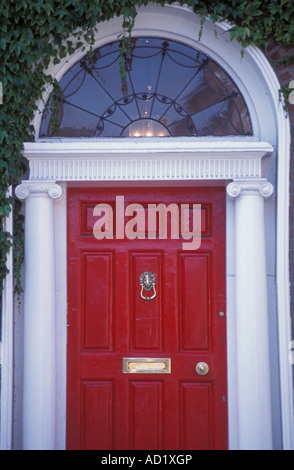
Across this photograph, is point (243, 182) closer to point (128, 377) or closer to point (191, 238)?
point (191, 238)

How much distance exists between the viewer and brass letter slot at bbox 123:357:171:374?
387 centimetres

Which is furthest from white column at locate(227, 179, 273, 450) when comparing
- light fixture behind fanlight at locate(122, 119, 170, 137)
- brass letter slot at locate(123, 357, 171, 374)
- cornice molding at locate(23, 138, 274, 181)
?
light fixture behind fanlight at locate(122, 119, 170, 137)

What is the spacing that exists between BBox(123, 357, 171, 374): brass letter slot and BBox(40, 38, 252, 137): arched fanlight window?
5.52 ft

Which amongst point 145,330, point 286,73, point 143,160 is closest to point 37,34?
point 143,160

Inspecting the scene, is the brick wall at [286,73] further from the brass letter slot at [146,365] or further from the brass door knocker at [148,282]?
the brass letter slot at [146,365]

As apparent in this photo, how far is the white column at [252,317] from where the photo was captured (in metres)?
3.59

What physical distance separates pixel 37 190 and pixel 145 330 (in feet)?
4.26

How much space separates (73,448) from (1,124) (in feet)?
7.86

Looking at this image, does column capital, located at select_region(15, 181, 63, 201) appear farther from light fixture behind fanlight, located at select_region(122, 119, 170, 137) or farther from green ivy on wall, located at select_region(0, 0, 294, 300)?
light fixture behind fanlight, located at select_region(122, 119, 170, 137)

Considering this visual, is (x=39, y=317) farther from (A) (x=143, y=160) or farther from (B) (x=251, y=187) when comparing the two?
(B) (x=251, y=187)

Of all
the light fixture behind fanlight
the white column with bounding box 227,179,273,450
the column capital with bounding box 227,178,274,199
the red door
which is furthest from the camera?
the light fixture behind fanlight

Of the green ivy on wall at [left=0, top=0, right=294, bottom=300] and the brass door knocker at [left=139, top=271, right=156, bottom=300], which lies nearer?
the green ivy on wall at [left=0, top=0, right=294, bottom=300]

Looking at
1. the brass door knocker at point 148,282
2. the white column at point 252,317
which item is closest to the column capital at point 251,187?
the white column at point 252,317

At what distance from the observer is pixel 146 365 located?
3.88 meters
